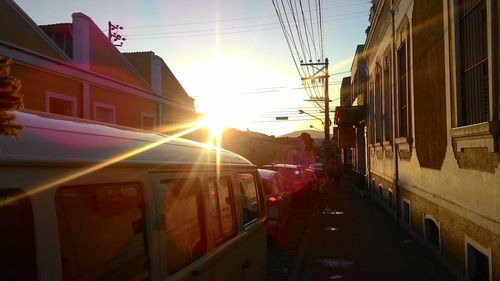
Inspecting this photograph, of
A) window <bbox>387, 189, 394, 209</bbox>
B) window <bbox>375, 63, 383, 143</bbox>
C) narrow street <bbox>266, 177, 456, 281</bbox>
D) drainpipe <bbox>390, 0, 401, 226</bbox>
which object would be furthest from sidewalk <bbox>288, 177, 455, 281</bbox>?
window <bbox>375, 63, 383, 143</bbox>

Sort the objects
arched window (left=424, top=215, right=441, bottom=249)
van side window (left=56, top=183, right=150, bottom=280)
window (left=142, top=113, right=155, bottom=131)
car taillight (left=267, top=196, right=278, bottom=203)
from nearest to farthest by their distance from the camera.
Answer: van side window (left=56, top=183, right=150, bottom=280), arched window (left=424, top=215, right=441, bottom=249), car taillight (left=267, top=196, right=278, bottom=203), window (left=142, top=113, right=155, bottom=131)

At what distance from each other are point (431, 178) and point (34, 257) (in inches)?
350

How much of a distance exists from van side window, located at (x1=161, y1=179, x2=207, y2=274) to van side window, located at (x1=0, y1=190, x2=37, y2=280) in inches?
40.5

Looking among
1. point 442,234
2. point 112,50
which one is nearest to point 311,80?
point 112,50

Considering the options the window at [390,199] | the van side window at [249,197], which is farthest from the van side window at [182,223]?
the window at [390,199]

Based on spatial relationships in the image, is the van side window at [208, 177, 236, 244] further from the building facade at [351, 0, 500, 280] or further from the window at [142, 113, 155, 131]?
the window at [142, 113, 155, 131]

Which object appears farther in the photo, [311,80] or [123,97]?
[311,80]

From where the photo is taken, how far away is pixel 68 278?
6.98 feet

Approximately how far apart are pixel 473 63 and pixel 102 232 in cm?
612

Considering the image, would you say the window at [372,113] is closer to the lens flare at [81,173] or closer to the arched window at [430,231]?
the arched window at [430,231]

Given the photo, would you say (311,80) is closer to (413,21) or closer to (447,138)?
(413,21)

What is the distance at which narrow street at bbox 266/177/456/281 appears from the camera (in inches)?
348

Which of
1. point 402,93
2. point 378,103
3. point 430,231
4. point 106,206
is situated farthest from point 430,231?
A: point 378,103

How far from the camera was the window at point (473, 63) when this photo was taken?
673 centimetres
